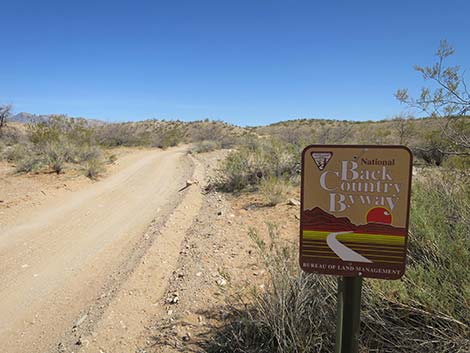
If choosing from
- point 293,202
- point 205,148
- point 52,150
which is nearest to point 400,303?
point 293,202

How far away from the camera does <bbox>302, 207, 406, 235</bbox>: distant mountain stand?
6.04ft

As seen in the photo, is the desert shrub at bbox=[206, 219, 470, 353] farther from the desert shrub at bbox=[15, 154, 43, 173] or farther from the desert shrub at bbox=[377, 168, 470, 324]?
the desert shrub at bbox=[15, 154, 43, 173]

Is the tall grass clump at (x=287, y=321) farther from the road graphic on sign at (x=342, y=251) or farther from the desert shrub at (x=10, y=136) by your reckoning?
the desert shrub at (x=10, y=136)

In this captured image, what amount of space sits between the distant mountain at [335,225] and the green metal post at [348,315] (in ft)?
0.97

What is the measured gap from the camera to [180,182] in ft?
41.5

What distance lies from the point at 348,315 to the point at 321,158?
2.99ft

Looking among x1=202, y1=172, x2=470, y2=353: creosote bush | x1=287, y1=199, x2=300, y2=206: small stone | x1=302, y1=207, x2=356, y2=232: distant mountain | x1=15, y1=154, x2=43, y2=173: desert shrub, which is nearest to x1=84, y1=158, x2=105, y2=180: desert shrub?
x1=15, y1=154, x2=43, y2=173: desert shrub

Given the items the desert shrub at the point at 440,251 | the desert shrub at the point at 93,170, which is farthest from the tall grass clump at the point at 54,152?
the desert shrub at the point at 440,251

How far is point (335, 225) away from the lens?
1.91 m

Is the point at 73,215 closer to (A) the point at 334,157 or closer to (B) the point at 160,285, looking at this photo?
(B) the point at 160,285

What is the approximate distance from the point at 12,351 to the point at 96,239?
335cm

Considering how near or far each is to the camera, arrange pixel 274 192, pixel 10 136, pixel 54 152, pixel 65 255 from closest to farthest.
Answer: pixel 65 255
pixel 274 192
pixel 54 152
pixel 10 136

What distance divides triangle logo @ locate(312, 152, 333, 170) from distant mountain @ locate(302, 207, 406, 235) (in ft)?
0.80

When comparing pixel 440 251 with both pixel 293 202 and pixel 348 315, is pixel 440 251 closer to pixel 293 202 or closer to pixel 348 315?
pixel 348 315
